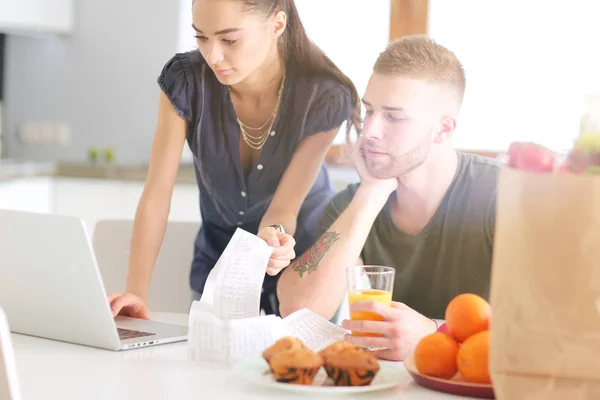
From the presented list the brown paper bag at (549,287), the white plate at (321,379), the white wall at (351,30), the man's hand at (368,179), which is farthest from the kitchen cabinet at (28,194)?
the brown paper bag at (549,287)

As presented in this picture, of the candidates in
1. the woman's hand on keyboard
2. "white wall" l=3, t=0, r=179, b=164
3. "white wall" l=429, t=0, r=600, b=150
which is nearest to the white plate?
the woman's hand on keyboard

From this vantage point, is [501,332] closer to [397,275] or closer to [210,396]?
[210,396]

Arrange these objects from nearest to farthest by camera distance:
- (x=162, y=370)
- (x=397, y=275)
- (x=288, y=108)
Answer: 1. (x=162, y=370)
2. (x=397, y=275)
3. (x=288, y=108)

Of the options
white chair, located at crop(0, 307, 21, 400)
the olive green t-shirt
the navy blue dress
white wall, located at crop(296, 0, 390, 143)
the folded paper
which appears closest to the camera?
white chair, located at crop(0, 307, 21, 400)

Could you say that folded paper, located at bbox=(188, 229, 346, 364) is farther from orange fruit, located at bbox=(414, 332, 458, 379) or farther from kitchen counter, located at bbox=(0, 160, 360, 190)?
kitchen counter, located at bbox=(0, 160, 360, 190)

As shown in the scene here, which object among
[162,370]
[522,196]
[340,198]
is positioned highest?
[522,196]

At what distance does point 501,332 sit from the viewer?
0.67 meters

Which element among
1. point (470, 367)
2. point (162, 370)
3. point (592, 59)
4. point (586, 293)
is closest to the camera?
point (586, 293)

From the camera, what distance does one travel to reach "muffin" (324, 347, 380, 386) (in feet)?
A: 2.92

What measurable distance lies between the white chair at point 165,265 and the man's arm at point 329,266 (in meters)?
0.32

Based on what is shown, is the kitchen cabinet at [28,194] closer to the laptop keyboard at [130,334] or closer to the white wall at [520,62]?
the white wall at [520,62]

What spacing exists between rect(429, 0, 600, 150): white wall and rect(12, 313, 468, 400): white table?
1.95 meters

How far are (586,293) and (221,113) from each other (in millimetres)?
1347

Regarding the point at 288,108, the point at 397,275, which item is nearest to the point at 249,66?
the point at 288,108
